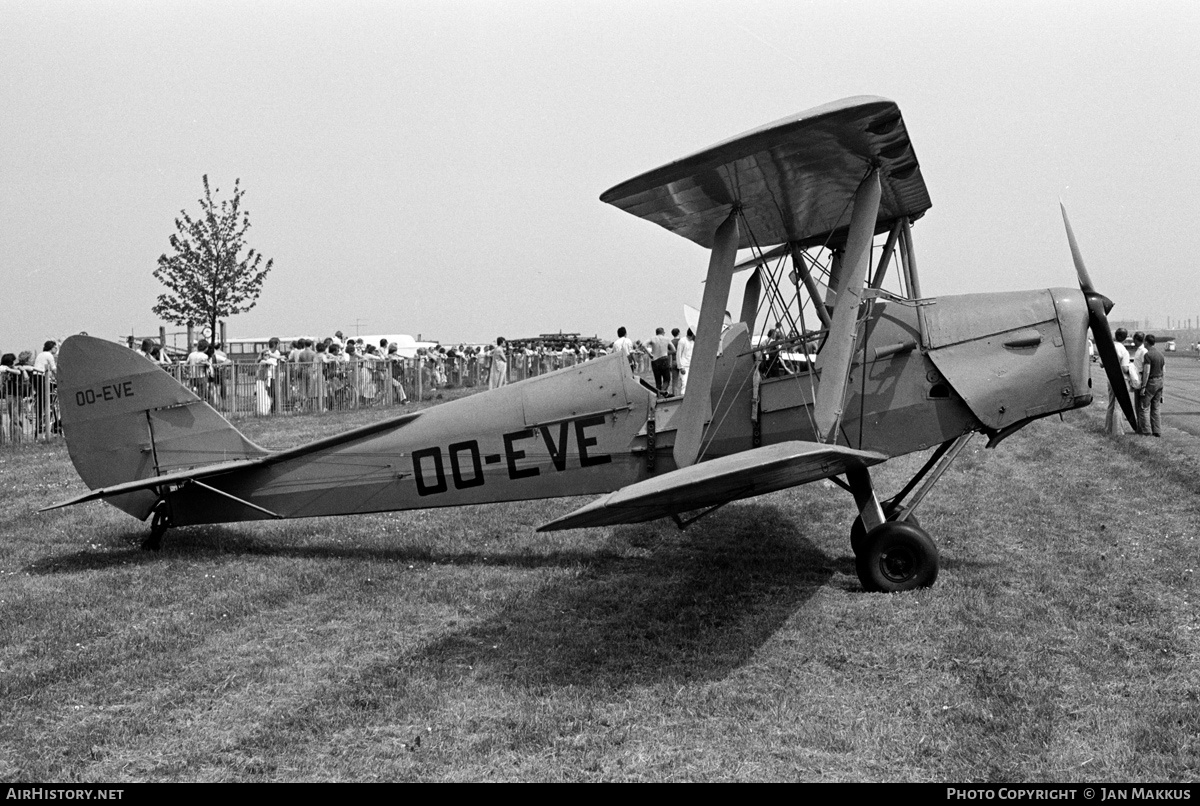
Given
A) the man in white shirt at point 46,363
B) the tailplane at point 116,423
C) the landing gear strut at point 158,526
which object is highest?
the man in white shirt at point 46,363

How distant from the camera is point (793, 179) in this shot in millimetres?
6293

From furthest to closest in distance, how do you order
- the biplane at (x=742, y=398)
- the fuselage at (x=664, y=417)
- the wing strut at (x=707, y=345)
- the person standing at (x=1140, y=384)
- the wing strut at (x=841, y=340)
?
the person standing at (x=1140, y=384)
the fuselage at (x=664, y=417)
the wing strut at (x=707, y=345)
the biplane at (x=742, y=398)
the wing strut at (x=841, y=340)

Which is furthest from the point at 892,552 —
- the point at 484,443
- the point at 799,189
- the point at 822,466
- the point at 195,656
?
the point at 195,656

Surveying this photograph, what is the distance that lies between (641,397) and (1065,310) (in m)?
3.03

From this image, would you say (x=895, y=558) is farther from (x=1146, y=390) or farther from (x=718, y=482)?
(x=1146, y=390)

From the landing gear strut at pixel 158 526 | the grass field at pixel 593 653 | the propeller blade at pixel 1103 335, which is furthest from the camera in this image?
the landing gear strut at pixel 158 526

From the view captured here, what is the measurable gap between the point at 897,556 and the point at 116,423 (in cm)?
608

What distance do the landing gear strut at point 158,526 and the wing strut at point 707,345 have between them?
4193 mm

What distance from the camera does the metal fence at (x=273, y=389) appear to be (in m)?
14.6

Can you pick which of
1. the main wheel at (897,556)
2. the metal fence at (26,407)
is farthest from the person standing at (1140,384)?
the metal fence at (26,407)

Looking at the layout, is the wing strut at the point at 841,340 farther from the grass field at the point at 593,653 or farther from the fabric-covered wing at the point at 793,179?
the grass field at the point at 593,653

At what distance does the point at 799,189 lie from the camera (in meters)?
6.54

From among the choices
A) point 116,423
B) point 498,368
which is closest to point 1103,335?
point 116,423

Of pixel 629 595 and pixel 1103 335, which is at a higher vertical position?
pixel 1103 335
